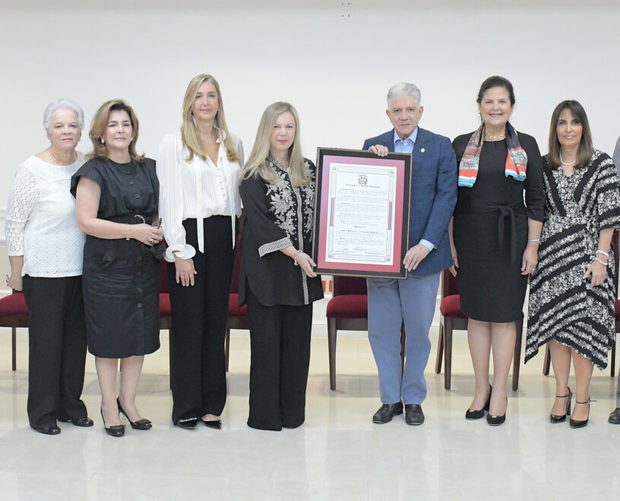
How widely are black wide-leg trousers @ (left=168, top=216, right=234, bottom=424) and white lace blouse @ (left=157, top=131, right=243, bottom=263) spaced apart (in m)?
0.06

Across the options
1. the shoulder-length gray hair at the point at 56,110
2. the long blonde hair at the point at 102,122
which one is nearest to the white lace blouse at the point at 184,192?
the long blonde hair at the point at 102,122

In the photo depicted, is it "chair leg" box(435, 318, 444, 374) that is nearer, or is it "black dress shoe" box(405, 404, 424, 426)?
"black dress shoe" box(405, 404, 424, 426)

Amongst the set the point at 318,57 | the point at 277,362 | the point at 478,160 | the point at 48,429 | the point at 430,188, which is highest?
the point at 318,57

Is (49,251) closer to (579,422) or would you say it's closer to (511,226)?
(511,226)

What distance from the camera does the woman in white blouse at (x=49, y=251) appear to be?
12.3 feet

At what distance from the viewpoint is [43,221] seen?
377cm

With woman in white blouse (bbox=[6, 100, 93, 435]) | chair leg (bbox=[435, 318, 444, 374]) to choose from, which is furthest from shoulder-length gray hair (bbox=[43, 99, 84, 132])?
chair leg (bbox=[435, 318, 444, 374])

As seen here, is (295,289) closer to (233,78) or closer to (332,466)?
(332,466)

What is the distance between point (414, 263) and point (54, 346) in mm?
1706

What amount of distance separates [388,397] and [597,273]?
1.16 metres

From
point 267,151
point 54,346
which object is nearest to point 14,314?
point 54,346

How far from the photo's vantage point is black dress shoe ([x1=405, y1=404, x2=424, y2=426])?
13.2ft

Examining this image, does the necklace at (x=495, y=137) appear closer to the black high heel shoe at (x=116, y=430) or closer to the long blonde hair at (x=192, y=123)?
the long blonde hair at (x=192, y=123)

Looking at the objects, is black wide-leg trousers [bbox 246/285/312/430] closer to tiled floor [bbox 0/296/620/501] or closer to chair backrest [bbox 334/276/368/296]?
tiled floor [bbox 0/296/620/501]
